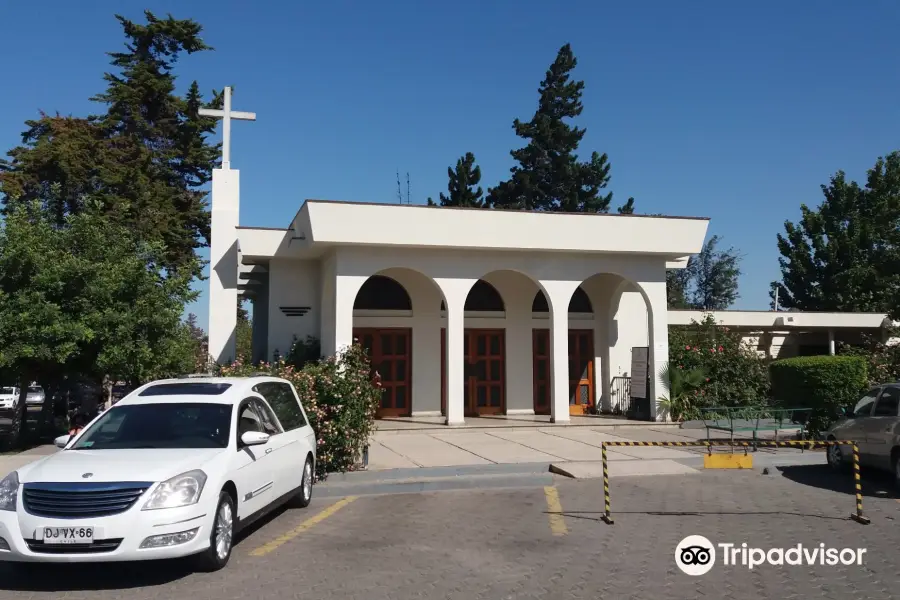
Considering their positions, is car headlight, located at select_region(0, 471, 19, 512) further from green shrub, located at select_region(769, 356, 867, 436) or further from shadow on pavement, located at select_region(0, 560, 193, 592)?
green shrub, located at select_region(769, 356, 867, 436)

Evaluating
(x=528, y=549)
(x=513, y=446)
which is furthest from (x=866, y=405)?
(x=528, y=549)

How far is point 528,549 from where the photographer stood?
7.73 m

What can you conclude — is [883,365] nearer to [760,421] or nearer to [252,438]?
[760,421]

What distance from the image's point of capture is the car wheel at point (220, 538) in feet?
21.8

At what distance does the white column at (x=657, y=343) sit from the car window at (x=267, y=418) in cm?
1360

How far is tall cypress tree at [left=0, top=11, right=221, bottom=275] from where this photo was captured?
2920 cm

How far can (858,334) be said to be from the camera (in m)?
28.6

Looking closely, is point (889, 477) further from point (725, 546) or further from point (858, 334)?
point (858, 334)

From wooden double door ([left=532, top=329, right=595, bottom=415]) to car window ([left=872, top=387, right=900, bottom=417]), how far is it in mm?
11376

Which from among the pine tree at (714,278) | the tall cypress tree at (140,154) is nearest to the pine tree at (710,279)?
the pine tree at (714,278)

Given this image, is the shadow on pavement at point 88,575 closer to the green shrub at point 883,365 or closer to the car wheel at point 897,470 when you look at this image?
the car wheel at point 897,470

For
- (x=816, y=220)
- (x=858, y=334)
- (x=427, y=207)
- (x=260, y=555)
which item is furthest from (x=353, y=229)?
(x=816, y=220)

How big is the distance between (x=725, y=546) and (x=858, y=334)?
968 inches

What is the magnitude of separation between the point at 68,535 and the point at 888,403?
11.2 metres
